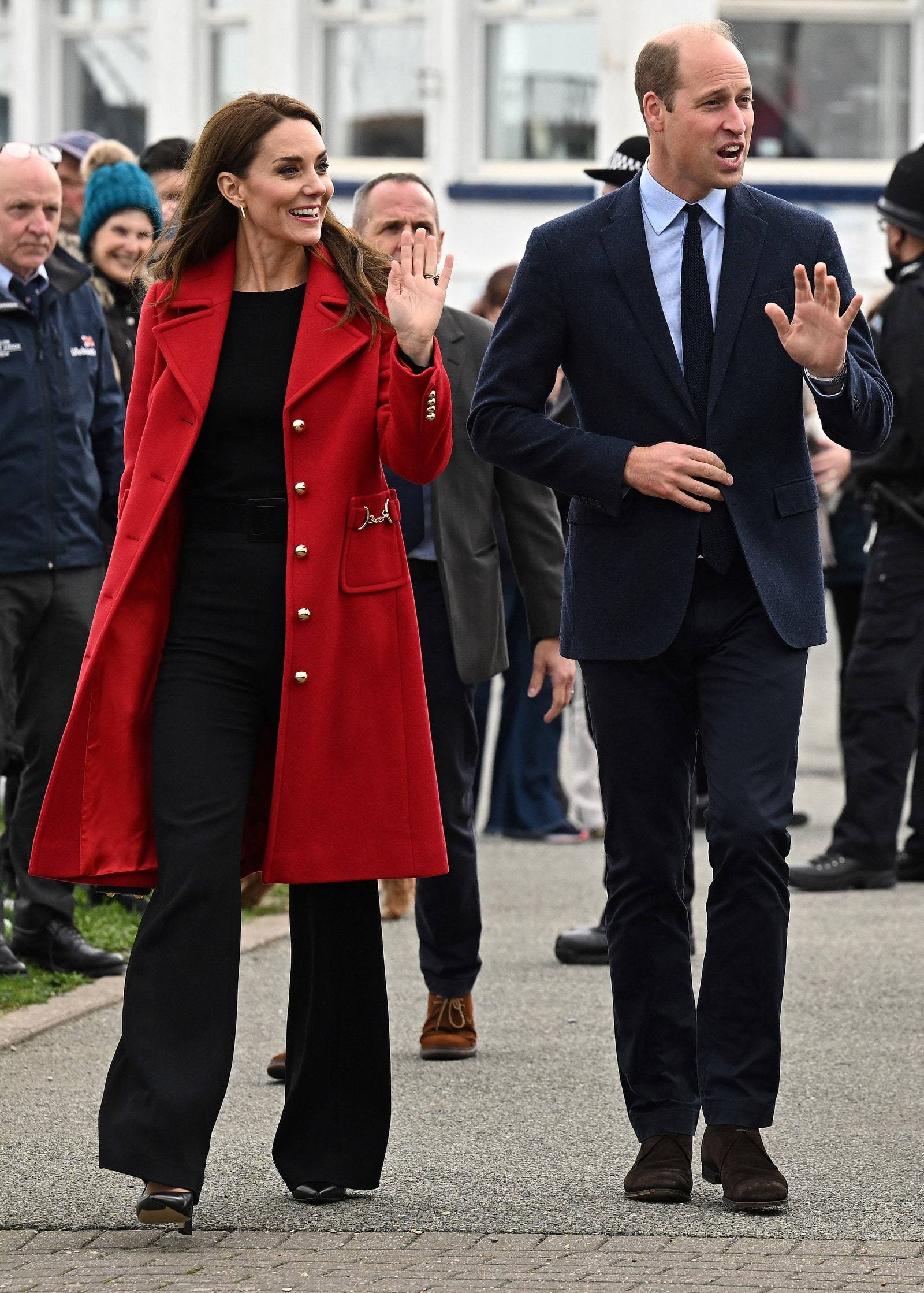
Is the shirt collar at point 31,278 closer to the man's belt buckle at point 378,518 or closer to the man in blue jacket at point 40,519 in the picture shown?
the man in blue jacket at point 40,519

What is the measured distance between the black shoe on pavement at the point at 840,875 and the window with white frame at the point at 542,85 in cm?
1219

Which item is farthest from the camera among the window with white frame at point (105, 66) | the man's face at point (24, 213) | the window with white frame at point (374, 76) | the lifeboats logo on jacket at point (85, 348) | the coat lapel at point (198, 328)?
the window with white frame at point (105, 66)

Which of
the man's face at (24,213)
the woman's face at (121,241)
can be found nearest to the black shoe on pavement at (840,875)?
the woman's face at (121,241)

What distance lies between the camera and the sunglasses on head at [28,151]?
7.35 meters

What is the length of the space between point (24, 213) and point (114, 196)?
105cm

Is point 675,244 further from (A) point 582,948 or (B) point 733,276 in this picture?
(A) point 582,948

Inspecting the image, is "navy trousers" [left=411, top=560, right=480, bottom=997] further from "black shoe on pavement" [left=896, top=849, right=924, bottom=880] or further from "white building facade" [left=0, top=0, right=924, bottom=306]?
"white building facade" [left=0, top=0, right=924, bottom=306]

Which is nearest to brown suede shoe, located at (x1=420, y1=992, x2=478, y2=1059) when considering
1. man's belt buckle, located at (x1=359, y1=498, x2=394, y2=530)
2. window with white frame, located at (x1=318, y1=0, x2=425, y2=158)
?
man's belt buckle, located at (x1=359, y1=498, x2=394, y2=530)

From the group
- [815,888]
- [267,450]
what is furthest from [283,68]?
[267,450]

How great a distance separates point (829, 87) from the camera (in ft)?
67.6

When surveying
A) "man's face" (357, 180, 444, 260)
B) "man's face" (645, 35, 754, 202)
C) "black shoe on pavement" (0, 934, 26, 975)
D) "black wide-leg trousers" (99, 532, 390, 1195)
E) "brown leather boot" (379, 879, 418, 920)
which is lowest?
"brown leather boot" (379, 879, 418, 920)

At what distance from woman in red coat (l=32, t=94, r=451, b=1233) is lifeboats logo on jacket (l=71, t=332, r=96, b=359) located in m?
2.51

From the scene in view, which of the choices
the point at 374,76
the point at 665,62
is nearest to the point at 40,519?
the point at 665,62

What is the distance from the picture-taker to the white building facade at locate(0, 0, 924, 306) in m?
19.8
